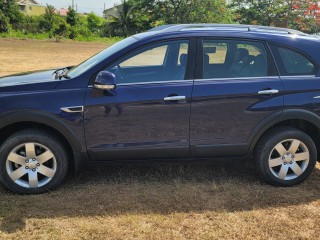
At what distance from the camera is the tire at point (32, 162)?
142 inches

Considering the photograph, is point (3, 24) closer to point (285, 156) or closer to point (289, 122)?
point (289, 122)

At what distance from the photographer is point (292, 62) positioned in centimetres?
402

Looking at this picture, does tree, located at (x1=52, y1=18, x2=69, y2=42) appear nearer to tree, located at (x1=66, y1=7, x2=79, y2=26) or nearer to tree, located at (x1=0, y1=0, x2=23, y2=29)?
tree, located at (x1=66, y1=7, x2=79, y2=26)

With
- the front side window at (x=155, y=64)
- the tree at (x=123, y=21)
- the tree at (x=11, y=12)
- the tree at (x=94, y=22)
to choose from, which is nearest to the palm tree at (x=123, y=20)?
the tree at (x=123, y=21)

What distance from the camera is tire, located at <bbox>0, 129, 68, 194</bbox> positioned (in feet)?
11.9

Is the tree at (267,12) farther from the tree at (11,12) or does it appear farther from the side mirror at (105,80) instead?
the side mirror at (105,80)

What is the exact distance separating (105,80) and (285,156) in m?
2.10

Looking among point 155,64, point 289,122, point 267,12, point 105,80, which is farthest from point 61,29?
point 289,122

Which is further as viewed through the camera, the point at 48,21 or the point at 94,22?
the point at 94,22

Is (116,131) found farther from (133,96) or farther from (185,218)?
(185,218)

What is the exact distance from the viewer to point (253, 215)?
354 centimetres

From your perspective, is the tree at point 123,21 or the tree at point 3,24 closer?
the tree at point 3,24

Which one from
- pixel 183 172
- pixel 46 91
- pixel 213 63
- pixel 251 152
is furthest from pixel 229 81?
pixel 46 91

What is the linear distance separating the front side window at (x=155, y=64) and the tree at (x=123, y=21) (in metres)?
42.4
